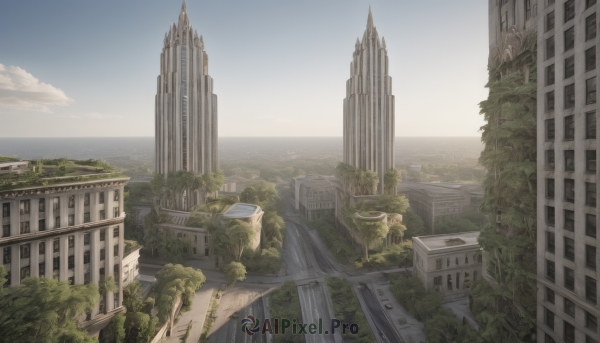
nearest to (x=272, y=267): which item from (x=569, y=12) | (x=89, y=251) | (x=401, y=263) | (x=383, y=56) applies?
(x=401, y=263)

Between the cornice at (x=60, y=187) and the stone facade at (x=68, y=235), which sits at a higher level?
the cornice at (x=60, y=187)

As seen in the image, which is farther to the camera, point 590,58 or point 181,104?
point 181,104

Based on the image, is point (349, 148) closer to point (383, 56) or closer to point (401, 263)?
point (383, 56)

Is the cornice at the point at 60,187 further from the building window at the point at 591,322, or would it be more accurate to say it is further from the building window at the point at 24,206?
the building window at the point at 591,322

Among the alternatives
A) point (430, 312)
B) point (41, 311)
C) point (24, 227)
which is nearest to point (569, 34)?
point (430, 312)

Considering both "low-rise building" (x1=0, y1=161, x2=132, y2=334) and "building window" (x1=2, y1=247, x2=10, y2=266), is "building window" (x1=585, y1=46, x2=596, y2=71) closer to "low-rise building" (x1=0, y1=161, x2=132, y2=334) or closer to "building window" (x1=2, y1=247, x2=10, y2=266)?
"low-rise building" (x1=0, y1=161, x2=132, y2=334)

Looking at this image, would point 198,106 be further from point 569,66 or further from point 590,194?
point 590,194

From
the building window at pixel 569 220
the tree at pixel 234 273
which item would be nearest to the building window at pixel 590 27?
the building window at pixel 569 220

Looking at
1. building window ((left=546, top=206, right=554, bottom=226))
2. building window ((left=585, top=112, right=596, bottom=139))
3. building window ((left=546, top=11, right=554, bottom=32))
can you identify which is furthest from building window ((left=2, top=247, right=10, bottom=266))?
building window ((left=546, top=11, right=554, bottom=32))
